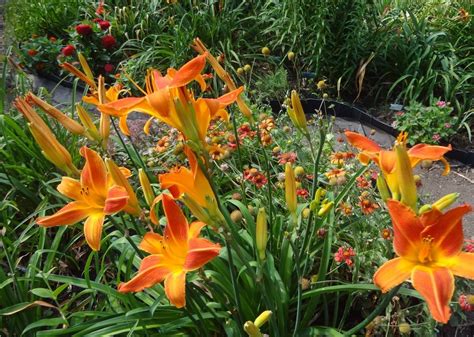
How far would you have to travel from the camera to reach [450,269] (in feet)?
3.41

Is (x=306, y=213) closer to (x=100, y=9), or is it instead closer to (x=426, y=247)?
(x=426, y=247)

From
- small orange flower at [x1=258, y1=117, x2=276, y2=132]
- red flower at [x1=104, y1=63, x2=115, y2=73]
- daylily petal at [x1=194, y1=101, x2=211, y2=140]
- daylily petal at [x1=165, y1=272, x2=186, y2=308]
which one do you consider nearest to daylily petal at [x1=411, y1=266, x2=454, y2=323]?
daylily petal at [x1=165, y1=272, x2=186, y2=308]

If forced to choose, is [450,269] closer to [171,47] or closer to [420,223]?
[420,223]

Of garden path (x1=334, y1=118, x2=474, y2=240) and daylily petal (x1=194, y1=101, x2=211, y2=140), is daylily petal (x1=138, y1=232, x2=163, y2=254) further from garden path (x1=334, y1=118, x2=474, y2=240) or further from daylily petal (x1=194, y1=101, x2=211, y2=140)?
garden path (x1=334, y1=118, x2=474, y2=240)

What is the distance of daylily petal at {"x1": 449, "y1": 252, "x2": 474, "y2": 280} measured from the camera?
1011mm

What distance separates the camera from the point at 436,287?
99 cm

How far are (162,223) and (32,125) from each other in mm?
787

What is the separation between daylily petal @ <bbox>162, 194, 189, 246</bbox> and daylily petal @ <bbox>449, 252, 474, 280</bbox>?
0.56 metres

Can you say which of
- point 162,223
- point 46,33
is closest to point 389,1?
point 46,33

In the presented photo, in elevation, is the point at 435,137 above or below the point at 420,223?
below

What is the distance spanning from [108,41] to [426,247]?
4.33 metres

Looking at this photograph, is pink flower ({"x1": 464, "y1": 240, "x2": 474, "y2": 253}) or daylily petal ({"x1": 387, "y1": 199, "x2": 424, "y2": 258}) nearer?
daylily petal ({"x1": 387, "y1": 199, "x2": 424, "y2": 258})

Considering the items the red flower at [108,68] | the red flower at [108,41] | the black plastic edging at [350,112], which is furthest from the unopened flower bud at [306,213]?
the red flower at [108,41]

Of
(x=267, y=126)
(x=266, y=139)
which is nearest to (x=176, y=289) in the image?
(x=266, y=139)
